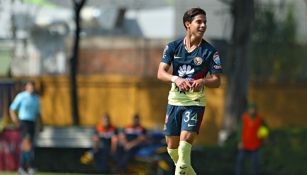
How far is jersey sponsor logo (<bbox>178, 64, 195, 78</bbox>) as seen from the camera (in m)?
12.1

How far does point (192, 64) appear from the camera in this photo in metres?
12.1

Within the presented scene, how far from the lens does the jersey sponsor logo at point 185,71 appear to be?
39.6ft

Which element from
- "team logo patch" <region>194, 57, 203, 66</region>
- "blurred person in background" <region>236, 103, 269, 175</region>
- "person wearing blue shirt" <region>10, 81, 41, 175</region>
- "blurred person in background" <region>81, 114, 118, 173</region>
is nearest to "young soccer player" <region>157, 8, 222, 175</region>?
"team logo patch" <region>194, 57, 203, 66</region>

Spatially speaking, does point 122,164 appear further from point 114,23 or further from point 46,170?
point 114,23

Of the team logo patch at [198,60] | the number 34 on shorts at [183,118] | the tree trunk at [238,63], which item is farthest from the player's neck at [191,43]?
the tree trunk at [238,63]

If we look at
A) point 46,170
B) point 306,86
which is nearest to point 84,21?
point 306,86

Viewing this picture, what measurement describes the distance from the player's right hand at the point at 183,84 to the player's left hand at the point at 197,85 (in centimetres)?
4

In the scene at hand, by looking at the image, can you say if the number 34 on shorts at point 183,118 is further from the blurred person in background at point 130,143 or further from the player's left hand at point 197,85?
the blurred person in background at point 130,143

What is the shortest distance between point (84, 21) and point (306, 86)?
12.0 meters

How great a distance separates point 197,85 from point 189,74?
26cm

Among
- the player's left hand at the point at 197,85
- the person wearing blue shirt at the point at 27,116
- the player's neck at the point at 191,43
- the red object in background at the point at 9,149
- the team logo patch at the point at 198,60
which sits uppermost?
the player's neck at the point at 191,43

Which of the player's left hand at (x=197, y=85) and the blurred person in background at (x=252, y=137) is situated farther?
the blurred person in background at (x=252, y=137)

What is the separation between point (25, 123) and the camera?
2131 centimetres

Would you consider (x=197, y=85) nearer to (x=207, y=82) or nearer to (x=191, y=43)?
A: (x=207, y=82)
